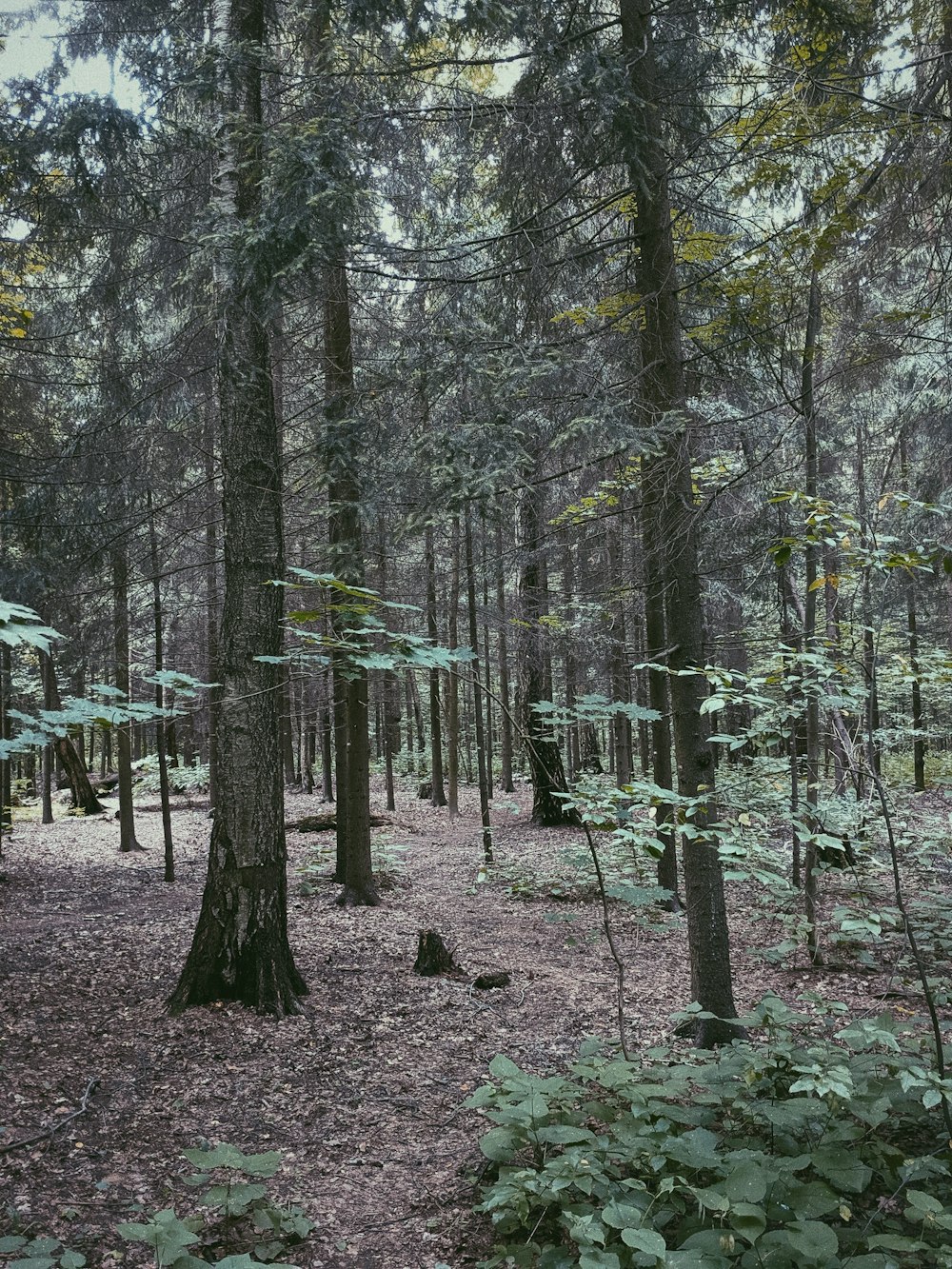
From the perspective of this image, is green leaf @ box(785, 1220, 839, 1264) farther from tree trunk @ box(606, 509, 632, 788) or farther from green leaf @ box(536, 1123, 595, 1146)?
tree trunk @ box(606, 509, 632, 788)

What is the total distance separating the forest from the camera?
338 cm

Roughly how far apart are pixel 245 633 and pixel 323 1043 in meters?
3.02

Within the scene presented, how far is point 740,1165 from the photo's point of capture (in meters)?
2.89

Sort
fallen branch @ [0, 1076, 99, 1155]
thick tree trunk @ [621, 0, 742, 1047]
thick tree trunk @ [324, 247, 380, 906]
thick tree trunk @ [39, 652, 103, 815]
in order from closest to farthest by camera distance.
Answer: fallen branch @ [0, 1076, 99, 1155] < thick tree trunk @ [621, 0, 742, 1047] < thick tree trunk @ [324, 247, 380, 906] < thick tree trunk @ [39, 652, 103, 815]

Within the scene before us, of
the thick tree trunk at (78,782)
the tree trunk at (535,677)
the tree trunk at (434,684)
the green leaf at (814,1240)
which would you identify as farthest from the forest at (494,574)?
the thick tree trunk at (78,782)

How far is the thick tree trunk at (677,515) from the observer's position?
4.98m

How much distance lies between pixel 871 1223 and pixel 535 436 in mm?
5710

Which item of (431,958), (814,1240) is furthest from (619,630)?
(814,1240)

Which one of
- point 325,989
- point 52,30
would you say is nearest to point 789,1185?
point 325,989

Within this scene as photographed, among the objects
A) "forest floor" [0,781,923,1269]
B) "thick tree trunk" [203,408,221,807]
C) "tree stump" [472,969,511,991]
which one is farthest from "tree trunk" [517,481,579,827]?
"tree stump" [472,969,511,991]

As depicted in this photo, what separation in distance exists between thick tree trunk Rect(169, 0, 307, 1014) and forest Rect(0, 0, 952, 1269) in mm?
36

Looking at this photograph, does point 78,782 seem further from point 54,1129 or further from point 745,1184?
point 745,1184

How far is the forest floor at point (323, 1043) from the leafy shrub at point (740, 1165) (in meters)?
0.50

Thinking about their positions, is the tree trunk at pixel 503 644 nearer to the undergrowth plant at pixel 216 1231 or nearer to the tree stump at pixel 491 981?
the tree stump at pixel 491 981
